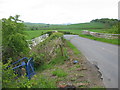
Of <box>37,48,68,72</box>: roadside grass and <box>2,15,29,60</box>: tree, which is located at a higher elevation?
<box>2,15,29,60</box>: tree

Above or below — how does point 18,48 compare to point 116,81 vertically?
above

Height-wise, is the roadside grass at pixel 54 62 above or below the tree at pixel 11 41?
below

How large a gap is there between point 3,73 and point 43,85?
5.10 ft

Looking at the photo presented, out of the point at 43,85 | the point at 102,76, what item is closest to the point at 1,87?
the point at 43,85

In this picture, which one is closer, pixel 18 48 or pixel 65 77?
pixel 65 77

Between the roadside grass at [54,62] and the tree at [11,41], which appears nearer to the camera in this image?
the tree at [11,41]

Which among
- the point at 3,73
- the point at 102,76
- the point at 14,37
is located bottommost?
the point at 102,76

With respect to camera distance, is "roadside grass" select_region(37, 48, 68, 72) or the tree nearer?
the tree

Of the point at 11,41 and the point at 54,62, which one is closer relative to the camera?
the point at 11,41

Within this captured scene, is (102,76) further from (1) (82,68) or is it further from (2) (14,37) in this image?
(2) (14,37)

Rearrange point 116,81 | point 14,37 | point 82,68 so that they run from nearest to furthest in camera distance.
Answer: point 116,81
point 82,68
point 14,37

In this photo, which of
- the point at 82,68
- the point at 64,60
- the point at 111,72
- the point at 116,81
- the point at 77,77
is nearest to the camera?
the point at 116,81

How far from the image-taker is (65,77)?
708cm

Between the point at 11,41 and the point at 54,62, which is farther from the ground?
the point at 11,41
